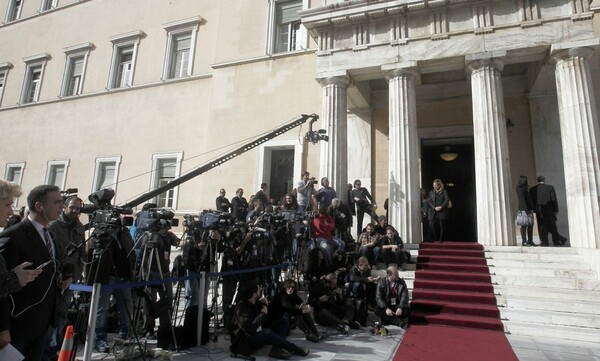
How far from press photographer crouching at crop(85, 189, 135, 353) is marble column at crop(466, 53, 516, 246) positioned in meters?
7.92

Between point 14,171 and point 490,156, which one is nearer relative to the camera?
point 490,156

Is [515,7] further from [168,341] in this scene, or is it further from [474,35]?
[168,341]

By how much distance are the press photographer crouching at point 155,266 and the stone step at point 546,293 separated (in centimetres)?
619

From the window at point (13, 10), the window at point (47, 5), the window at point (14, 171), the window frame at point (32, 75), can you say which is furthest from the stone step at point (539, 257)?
the window at point (13, 10)

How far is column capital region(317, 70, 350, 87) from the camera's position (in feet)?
35.4

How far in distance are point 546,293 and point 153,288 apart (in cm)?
703

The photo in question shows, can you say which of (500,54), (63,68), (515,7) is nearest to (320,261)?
(500,54)

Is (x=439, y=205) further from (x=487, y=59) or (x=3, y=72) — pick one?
(x=3, y=72)

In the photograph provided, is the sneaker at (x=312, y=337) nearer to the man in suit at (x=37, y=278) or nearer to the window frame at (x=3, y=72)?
the man in suit at (x=37, y=278)

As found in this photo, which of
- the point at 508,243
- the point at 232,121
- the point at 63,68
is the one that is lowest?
the point at 508,243

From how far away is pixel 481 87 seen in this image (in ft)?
31.3

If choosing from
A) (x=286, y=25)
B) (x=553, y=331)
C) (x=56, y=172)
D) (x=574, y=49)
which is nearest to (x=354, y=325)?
(x=553, y=331)

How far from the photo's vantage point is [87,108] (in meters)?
18.8

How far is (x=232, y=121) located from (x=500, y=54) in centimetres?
974
